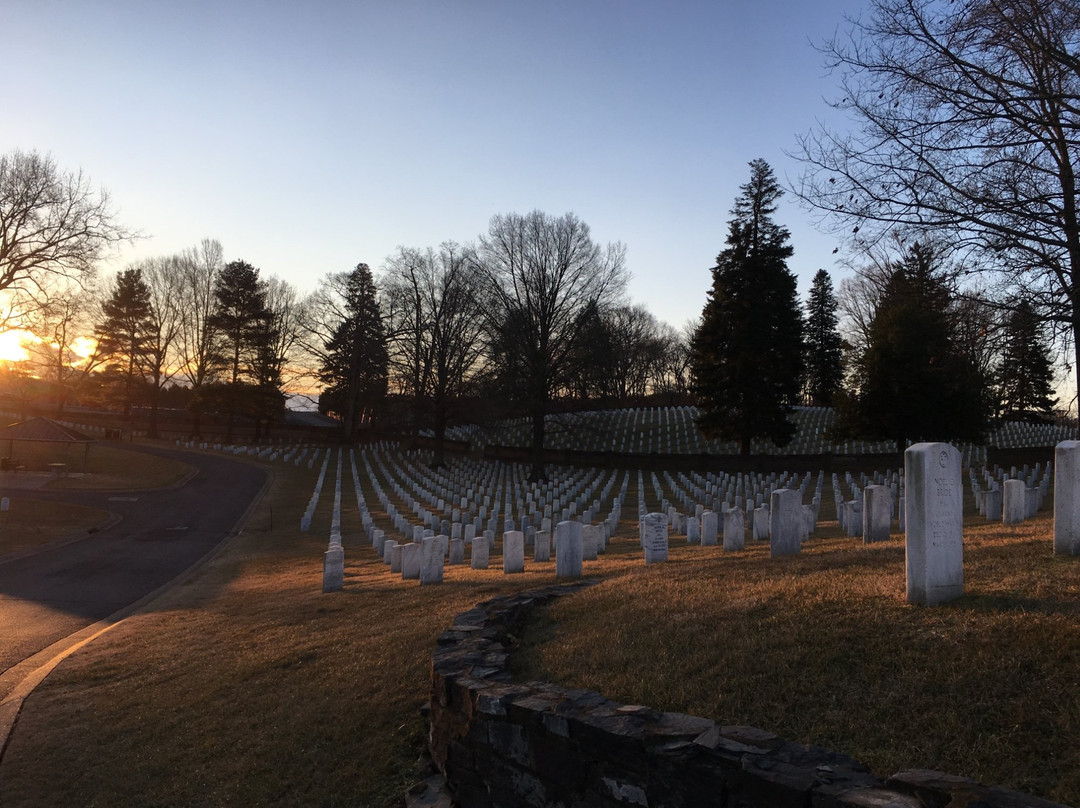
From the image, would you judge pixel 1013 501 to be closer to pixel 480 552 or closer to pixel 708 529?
pixel 708 529

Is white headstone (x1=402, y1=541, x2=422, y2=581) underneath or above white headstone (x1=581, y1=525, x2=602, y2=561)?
underneath

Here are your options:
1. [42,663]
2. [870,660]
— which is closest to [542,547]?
[42,663]

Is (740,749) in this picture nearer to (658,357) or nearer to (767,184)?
(767,184)

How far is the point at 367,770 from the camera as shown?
5070mm

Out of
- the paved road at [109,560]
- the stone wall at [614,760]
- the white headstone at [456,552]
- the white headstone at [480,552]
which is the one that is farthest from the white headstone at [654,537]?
the paved road at [109,560]

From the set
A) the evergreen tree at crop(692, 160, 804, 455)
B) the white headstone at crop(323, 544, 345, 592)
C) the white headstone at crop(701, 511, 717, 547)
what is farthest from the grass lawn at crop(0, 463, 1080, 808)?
the evergreen tree at crop(692, 160, 804, 455)

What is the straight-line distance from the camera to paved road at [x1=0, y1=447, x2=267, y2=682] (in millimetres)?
10422

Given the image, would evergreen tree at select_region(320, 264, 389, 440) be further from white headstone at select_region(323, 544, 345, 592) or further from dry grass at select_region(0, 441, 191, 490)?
white headstone at select_region(323, 544, 345, 592)

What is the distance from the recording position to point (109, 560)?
15.7 m

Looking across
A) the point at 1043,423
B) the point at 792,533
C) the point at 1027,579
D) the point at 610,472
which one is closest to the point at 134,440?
the point at 610,472

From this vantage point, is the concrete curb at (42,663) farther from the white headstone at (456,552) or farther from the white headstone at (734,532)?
the white headstone at (734,532)

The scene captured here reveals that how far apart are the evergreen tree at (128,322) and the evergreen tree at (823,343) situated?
180 ft

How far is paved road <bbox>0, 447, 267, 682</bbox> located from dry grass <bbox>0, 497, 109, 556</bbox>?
2.29ft

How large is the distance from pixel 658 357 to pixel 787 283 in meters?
46.9
